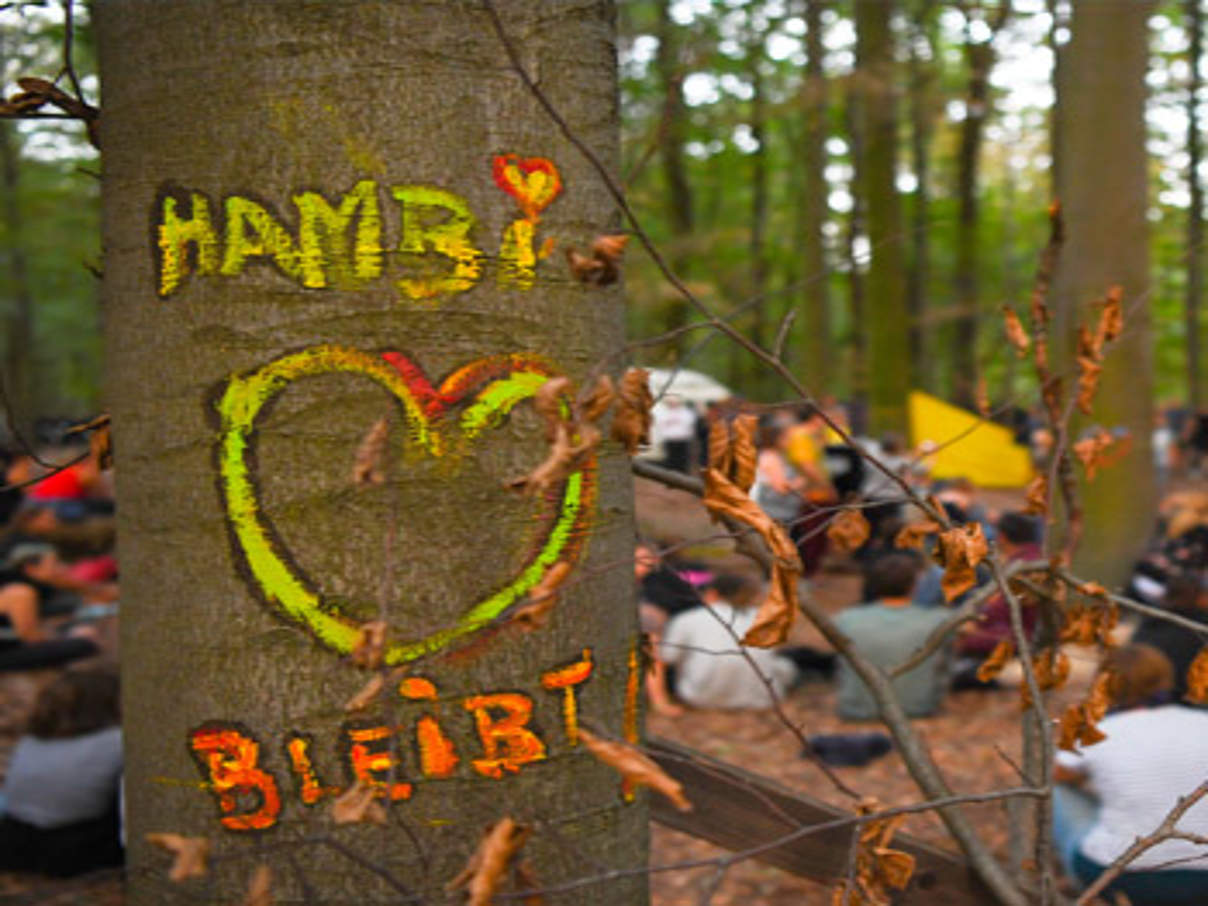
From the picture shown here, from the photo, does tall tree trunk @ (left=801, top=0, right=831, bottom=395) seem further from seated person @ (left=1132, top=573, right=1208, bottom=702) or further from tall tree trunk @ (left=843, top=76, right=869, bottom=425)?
seated person @ (left=1132, top=573, right=1208, bottom=702)

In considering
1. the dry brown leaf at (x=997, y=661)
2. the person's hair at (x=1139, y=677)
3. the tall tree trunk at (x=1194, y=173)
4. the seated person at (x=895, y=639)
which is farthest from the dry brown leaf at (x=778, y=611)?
the tall tree trunk at (x=1194, y=173)

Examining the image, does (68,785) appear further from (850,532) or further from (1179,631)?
(1179,631)

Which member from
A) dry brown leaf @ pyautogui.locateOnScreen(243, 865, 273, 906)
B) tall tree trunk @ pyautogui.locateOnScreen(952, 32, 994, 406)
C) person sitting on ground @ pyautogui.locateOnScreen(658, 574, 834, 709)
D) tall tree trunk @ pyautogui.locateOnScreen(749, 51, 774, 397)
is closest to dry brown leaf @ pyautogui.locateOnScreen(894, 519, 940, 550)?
dry brown leaf @ pyautogui.locateOnScreen(243, 865, 273, 906)

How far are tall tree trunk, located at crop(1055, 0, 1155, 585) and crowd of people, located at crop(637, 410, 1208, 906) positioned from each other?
0.94 metres

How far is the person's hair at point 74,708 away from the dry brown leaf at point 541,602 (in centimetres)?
387

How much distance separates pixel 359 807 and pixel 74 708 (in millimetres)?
3849

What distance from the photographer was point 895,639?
645 cm

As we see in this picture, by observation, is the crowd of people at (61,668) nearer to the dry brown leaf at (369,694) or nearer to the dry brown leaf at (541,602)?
the dry brown leaf at (369,694)

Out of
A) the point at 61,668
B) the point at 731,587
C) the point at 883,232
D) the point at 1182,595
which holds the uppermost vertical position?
the point at 883,232

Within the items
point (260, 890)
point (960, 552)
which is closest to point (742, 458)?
point (960, 552)

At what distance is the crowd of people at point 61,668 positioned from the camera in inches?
185

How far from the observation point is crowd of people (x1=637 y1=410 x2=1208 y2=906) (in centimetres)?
380

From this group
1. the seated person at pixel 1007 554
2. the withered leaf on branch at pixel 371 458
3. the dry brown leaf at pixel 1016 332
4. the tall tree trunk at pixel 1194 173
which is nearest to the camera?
the withered leaf on branch at pixel 371 458

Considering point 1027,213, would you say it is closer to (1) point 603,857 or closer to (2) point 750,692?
(2) point 750,692
